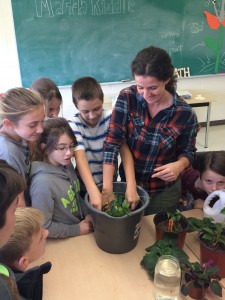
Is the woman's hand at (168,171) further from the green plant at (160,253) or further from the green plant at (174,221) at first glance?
the green plant at (160,253)

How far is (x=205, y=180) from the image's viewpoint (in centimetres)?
160

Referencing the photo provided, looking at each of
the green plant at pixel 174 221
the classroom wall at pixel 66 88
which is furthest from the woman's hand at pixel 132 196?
the classroom wall at pixel 66 88

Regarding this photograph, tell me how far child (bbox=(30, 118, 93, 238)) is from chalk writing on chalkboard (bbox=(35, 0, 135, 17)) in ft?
8.09

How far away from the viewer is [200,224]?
41.5 inches

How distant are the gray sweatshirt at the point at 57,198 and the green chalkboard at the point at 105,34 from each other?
2.59 m

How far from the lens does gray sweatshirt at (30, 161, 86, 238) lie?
1223 mm

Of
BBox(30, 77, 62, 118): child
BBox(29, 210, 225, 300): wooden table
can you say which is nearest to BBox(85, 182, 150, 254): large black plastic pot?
BBox(29, 210, 225, 300): wooden table

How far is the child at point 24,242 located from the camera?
927 mm

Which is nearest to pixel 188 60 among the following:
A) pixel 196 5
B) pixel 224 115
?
pixel 196 5

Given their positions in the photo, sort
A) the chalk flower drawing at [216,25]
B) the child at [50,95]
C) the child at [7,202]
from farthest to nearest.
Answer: the chalk flower drawing at [216,25] → the child at [50,95] → the child at [7,202]

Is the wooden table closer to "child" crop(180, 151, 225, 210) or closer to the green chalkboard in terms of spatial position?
"child" crop(180, 151, 225, 210)

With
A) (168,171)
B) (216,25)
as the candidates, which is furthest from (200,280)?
(216,25)

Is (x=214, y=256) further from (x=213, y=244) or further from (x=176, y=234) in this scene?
(x=176, y=234)

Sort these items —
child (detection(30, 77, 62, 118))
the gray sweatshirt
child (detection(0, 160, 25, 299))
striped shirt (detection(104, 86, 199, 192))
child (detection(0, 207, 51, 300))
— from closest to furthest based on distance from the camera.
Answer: child (detection(0, 160, 25, 299)) → child (detection(0, 207, 51, 300)) → the gray sweatshirt → striped shirt (detection(104, 86, 199, 192)) → child (detection(30, 77, 62, 118))
